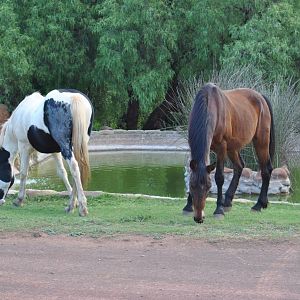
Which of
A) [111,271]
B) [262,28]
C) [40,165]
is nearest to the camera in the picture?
[111,271]

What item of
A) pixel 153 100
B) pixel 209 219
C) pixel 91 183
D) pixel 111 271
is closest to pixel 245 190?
pixel 91 183

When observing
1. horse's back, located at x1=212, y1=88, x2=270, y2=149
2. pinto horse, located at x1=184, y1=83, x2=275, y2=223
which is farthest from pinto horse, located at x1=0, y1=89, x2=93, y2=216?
horse's back, located at x1=212, y1=88, x2=270, y2=149

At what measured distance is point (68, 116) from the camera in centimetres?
938

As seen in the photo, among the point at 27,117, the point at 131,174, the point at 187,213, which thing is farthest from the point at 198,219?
the point at 131,174

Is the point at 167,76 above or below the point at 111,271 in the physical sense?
below

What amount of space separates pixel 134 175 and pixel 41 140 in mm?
7451

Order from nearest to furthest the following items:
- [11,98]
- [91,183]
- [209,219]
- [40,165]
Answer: [209,219] → [91,183] → [40,165] → [11,98]

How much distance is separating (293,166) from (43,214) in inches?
319

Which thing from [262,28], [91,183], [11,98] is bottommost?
[11,98]

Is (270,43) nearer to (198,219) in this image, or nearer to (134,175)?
(134,175)

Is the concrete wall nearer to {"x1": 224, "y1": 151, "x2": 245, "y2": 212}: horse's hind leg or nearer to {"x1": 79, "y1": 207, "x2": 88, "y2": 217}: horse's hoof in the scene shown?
{"x1": 224, "y1": 151, "x2": 245, "y2": 212}: horse's hind leg

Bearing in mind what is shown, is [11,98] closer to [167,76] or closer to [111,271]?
Answer: [167,76]

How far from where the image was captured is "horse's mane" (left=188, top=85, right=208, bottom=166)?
8422 mm

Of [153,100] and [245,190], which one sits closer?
[245,190]
